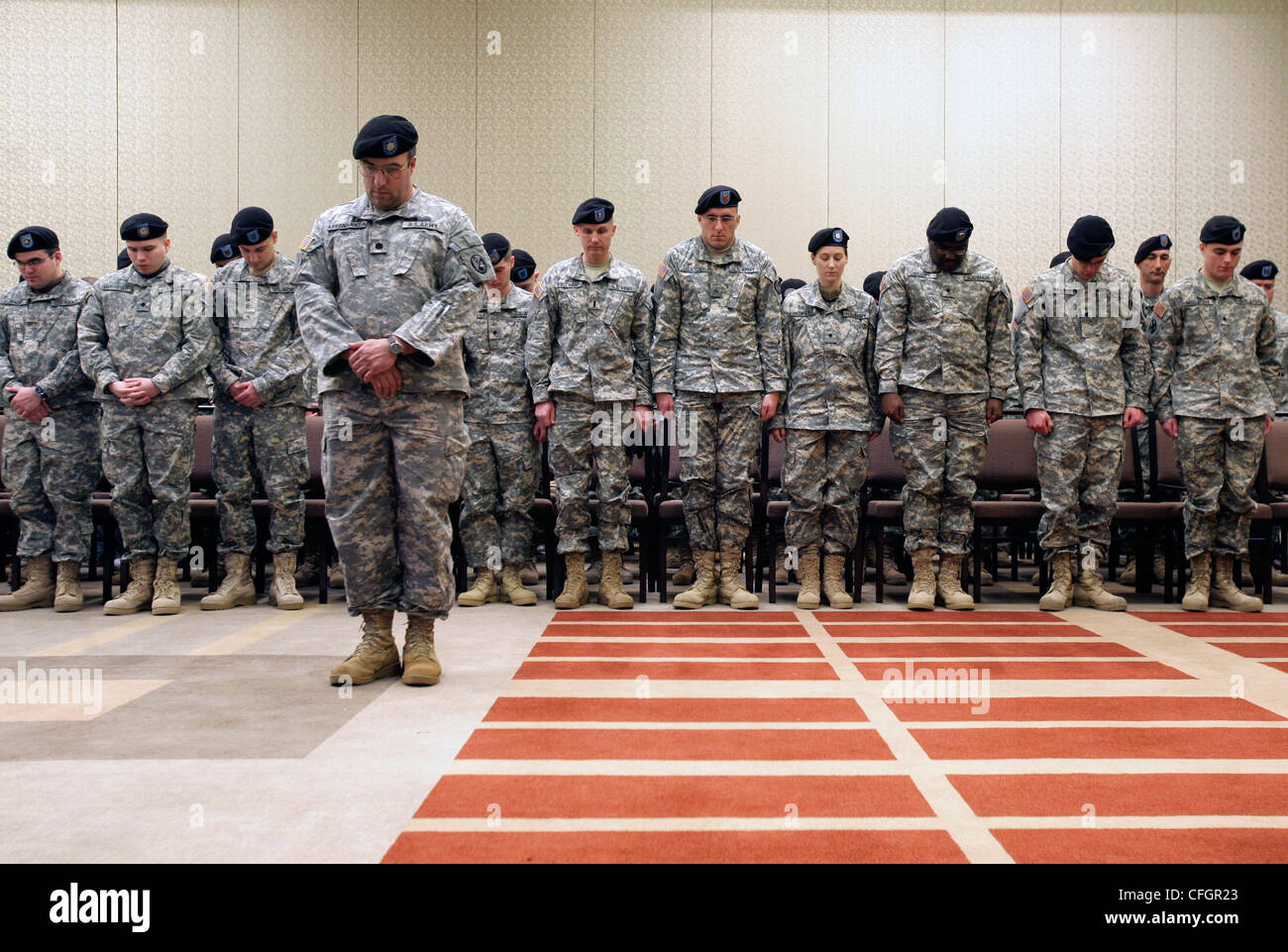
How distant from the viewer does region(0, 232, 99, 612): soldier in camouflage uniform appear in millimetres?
4191

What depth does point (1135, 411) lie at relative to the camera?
4.14 m

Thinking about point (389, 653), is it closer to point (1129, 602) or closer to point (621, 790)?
point (621, 790)

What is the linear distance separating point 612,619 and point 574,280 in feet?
5.00

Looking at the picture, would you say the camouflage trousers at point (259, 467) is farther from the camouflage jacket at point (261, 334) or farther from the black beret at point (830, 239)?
the black beret at point (830, 239)

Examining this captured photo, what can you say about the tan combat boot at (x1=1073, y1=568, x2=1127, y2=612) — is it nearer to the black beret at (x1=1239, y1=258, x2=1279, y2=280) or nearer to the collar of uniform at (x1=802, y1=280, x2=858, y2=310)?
the collar of uniform at (x1=802, y1=280, x2=858, y2=310)

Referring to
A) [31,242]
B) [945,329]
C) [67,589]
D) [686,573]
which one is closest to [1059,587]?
[945,329]

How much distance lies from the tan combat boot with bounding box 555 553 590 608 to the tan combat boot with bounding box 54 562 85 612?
215 centimetres

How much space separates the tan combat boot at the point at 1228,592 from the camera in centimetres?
414

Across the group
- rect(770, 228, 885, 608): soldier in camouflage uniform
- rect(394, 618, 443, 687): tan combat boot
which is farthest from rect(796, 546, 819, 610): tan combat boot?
rect(394, 618, 443, 687): tan combat boot

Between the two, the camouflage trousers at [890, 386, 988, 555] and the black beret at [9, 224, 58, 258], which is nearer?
the camouflage trousers at [890, 386, 988, 555]

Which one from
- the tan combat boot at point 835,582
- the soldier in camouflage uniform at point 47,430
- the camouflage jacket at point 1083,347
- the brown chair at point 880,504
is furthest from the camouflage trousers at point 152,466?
the camouflage jacket at point 1083,347

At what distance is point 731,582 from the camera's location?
4.18 metres

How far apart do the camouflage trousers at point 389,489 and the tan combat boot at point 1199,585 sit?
3.33 metres

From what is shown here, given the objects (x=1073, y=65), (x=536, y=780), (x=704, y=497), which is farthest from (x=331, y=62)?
(x=536, y=780)
